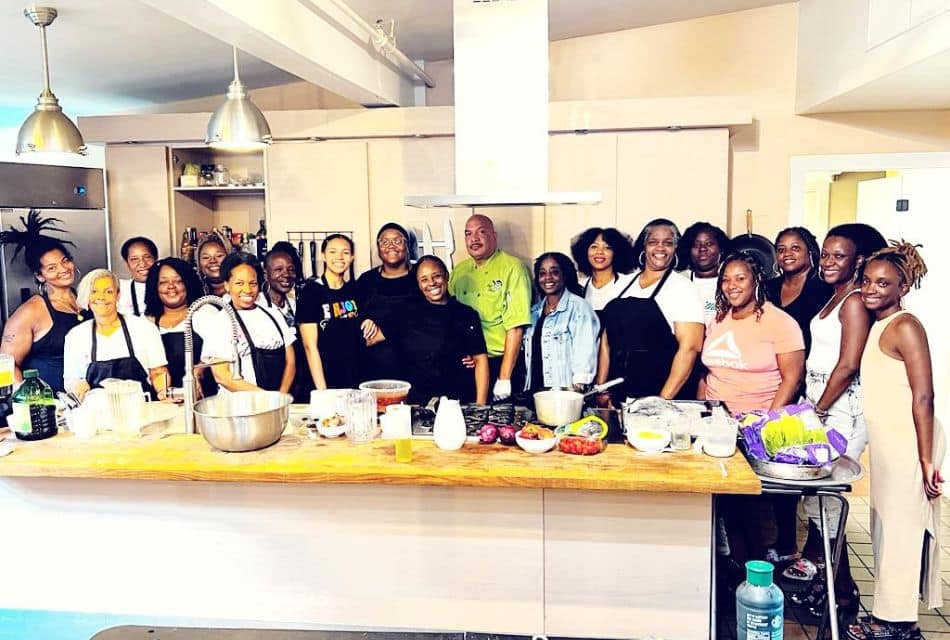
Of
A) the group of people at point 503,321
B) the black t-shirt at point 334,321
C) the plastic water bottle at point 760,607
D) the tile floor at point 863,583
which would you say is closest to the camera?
the plastic water bottle at point 760,607

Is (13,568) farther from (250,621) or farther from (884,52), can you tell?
(884,52)

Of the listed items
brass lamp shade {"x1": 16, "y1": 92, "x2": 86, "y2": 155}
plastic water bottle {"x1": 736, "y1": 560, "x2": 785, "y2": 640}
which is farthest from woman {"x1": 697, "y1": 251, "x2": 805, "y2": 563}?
brass lamp shade {"x1": 16, "y1": 92, "x2": 86, "y2": 155}

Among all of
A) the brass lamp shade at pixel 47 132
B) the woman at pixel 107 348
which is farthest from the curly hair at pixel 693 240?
the brass lamp shade at pixel 47 132

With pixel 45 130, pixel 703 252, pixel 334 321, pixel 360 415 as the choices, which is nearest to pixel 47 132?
pixel 45 130

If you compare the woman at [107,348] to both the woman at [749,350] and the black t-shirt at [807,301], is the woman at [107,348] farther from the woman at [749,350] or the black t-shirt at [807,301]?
the black t-shirt at [807,301]

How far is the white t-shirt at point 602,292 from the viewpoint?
4297 mm

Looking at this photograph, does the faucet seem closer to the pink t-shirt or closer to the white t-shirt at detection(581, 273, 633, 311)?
the white t-shirt at detection(581, 273, 633, 311)

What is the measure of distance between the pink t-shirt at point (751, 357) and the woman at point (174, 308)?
2.72 meters

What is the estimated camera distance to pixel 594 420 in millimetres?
2695

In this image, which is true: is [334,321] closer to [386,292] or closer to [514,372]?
[386,292]

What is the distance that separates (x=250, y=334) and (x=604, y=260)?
2.01m

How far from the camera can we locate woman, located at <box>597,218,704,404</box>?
163 inches

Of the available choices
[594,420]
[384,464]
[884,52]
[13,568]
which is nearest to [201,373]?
[13,568]

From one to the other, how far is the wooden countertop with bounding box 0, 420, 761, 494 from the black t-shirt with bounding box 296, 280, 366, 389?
175cm
